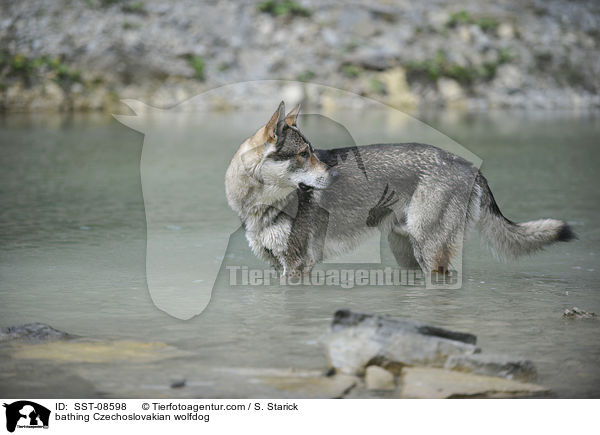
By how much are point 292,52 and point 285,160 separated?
2544 centimetres

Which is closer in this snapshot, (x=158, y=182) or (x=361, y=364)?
(x=361, y=364)

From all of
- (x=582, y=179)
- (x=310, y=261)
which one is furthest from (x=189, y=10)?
(x=310, y=261)

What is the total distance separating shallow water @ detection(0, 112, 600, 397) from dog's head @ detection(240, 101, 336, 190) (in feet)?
3.33

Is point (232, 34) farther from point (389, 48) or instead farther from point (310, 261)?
point (310, 261)

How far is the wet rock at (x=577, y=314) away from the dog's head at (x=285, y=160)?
2.28m

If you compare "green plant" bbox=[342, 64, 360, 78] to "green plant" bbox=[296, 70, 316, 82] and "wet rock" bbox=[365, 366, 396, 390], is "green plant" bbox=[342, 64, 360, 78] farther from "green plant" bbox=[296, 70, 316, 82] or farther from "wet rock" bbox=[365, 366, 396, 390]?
"wet rock" bbox=[365, 366, 396, 390]

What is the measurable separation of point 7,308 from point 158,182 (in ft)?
24.4

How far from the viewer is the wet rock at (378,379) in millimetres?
4824

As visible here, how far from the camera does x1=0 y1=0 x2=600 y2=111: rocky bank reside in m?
29.2

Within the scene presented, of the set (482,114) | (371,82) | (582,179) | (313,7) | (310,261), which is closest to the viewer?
(310,261)

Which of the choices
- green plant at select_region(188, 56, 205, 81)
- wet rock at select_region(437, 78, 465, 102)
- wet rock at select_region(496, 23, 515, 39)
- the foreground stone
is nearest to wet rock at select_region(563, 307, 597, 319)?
the foreground stone

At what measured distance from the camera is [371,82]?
30859mm

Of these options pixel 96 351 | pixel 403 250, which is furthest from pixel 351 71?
pixel 96 351

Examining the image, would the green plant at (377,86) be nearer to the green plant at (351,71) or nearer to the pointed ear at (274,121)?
the green plant at (351,71)
